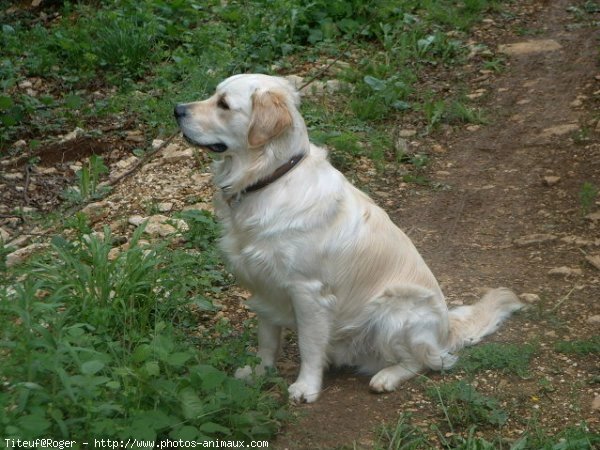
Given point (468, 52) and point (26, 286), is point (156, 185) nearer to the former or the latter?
point (26, 286)

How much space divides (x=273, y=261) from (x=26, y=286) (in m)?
1.16

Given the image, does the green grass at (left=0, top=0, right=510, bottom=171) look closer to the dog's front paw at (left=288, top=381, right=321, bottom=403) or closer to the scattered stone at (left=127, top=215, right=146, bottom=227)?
the scattered stone at (left=127, top=215, right=146, bottom=227)

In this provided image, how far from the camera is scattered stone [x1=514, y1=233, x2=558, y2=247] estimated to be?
596 cm

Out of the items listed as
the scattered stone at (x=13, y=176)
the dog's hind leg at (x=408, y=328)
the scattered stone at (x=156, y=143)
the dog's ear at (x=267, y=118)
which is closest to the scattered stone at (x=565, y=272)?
the dog's hind leg at (x=408, y=328)

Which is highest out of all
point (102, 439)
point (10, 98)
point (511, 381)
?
point (102, 439)

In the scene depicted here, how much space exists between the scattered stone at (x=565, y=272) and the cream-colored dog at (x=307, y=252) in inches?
44.1

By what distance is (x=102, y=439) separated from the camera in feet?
11.4

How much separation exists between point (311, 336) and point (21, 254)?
7.03 feet

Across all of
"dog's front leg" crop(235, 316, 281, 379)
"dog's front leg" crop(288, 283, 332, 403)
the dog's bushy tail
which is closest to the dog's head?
"dog's front leg" crop(288, 283, 332, 403)

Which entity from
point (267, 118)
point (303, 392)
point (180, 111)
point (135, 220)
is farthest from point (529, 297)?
point (135, 220)

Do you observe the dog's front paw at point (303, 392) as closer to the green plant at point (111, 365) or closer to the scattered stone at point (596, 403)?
the green plant at point (111, 365)

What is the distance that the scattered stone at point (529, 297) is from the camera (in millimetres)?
5285

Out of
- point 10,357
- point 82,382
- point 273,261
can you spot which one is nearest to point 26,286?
point 10,357

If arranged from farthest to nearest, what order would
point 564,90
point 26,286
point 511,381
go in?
point 564,90 → point 511,381 → point 26,286
